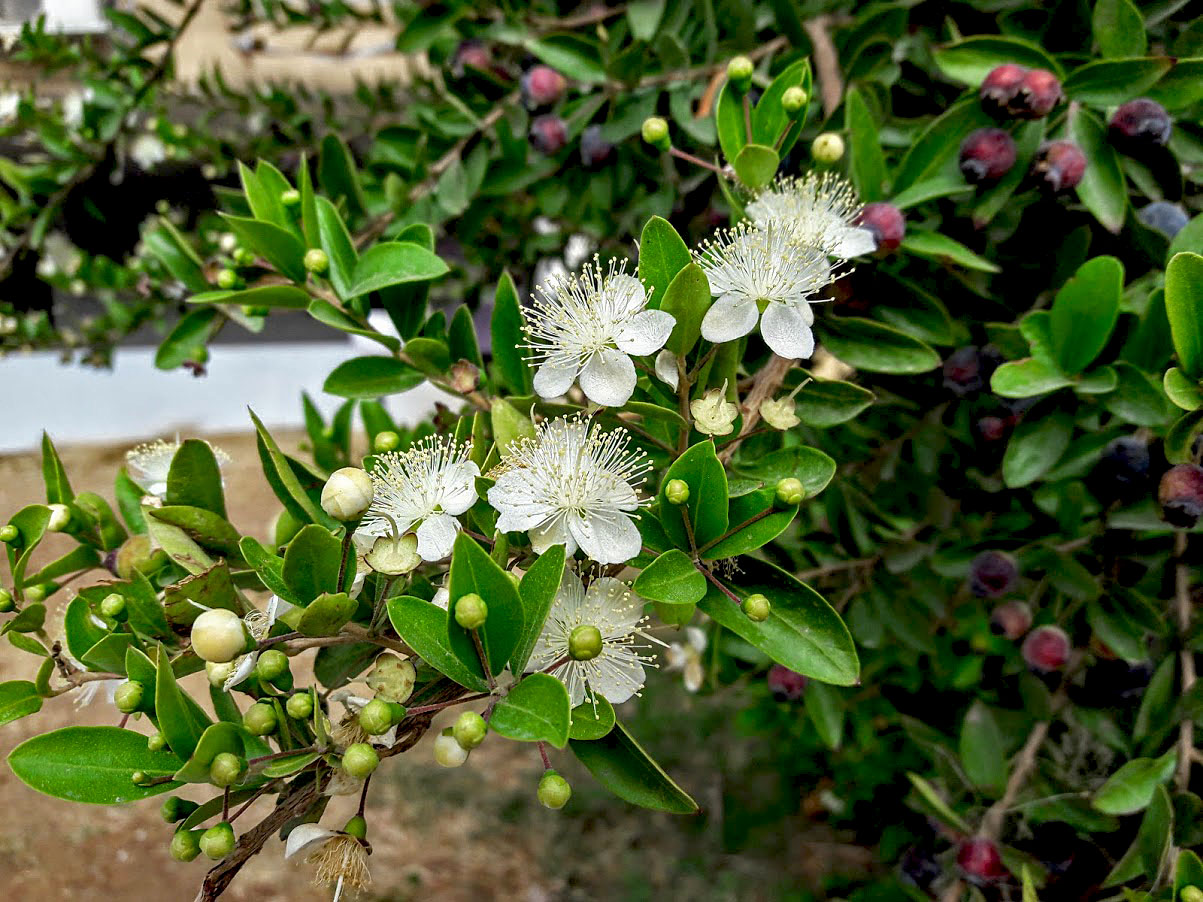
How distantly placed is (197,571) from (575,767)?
5.04ft

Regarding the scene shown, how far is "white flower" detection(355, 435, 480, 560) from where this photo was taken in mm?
583

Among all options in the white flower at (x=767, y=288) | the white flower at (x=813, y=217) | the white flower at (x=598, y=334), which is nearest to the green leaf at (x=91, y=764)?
the white flower at (x=598, y=334)

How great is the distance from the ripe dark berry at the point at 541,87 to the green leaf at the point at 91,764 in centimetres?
91

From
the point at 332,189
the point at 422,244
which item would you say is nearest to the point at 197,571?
the point at 422,244

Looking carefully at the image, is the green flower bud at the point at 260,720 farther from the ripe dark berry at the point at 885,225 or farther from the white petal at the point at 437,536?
the ripe dark berry at the point at 885,225

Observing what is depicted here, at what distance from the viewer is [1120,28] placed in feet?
2.82

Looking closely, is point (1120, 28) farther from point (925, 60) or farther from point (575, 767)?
point (575, 767)

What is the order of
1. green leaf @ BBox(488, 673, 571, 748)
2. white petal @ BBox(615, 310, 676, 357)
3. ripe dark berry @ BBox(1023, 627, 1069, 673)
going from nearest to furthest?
green leaf @ BBox(488, 673, 571, 748) → white petal @ BBox(615, 310, 676, 357) → ripe dark berry @ BBox(1023, 627, 1069, 673)

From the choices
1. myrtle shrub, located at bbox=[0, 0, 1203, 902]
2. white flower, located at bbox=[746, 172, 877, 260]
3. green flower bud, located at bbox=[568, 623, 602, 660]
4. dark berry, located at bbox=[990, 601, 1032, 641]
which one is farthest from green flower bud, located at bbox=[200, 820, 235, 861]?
dark berry, located at bbox=[990, 601, 1032, 641]

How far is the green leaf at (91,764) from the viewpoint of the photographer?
54 centimetres

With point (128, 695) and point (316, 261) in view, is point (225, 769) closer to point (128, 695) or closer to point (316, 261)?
point (128, 695)

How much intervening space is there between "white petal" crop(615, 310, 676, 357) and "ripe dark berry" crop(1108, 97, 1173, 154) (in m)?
0.58

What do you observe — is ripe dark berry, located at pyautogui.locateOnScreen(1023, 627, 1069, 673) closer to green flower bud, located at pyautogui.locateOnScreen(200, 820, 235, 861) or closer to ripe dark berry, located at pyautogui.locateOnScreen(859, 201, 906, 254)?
ripe dark berry, located at pyautogui.locateOnScreen(859, 201, 906, 254)

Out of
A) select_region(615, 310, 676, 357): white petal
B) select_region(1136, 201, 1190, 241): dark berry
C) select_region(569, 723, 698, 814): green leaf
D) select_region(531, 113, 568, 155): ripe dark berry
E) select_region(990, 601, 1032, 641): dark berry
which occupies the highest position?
select_region(615, 310, 676, 357): white petal
